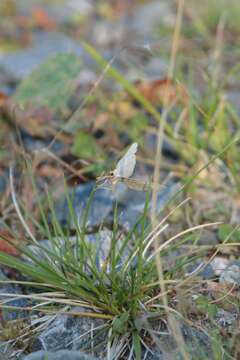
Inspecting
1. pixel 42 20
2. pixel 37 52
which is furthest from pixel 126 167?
pixel 42 20

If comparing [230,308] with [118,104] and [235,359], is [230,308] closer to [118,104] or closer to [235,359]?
[235,359]

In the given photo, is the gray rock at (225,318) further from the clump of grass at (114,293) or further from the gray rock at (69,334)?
the gray rock at (69,334)

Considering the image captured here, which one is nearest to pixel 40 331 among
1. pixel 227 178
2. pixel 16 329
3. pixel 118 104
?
pixel 16 329

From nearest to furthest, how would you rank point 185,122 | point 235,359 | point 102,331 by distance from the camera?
1. point 235,359
2. point 102,331
3. point 185,122

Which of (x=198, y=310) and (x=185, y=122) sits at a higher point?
(x=185, y=122)

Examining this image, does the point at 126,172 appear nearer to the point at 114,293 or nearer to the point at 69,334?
the point at 114,293

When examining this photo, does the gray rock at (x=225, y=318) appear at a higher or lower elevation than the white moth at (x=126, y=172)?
lower

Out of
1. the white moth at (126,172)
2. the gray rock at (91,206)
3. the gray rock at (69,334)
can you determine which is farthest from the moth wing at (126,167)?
the gray rock at (91,206)

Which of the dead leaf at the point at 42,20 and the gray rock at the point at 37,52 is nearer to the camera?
the gray rock at the point at 37,52
